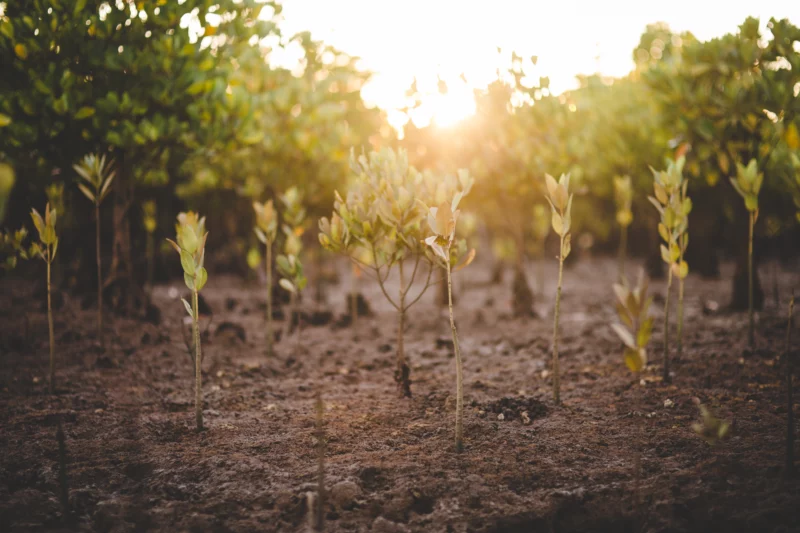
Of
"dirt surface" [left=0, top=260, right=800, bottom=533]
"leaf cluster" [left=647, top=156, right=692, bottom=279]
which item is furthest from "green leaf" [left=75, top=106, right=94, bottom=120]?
"leaf cluster" [left=647, top=156, right=692, bottom=279]

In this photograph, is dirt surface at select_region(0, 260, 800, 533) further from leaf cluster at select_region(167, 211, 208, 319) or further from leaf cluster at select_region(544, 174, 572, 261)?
leaf cluster at select_region(544, 174, 572, 261)

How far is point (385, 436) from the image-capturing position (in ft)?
14.8

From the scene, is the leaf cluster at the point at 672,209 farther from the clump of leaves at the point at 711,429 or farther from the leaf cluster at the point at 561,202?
the clump of leaves at the point at 711,429

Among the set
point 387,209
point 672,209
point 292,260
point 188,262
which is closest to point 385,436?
point 387,209

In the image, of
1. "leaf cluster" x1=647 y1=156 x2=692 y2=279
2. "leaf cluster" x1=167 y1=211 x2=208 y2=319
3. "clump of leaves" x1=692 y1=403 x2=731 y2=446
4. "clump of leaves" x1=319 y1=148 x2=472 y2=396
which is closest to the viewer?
"clump of leaves" x1=692 y1=403 x2=731 y2=446

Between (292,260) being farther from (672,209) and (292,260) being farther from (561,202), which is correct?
(672,209)

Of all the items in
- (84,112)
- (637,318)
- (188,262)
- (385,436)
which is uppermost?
(84,112)

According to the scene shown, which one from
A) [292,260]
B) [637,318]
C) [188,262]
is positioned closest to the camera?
[637,318]

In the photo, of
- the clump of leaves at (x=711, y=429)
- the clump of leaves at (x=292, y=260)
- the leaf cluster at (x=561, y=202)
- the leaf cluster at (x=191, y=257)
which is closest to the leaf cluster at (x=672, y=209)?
the leaf cluster at (x=561, y=202)

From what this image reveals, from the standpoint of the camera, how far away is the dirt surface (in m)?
Answer: 3.39

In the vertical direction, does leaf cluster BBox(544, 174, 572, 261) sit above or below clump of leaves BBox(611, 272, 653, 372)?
above

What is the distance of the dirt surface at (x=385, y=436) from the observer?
339 cm

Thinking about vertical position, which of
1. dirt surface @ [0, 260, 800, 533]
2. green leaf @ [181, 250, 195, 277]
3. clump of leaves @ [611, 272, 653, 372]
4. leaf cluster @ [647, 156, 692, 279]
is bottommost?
dirt surface @ [0, 260, 800, 533]

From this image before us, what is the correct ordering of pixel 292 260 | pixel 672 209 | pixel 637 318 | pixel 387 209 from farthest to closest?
pixel 292 260
pixel 672 209
pixel 387 209
pixel 637 318
